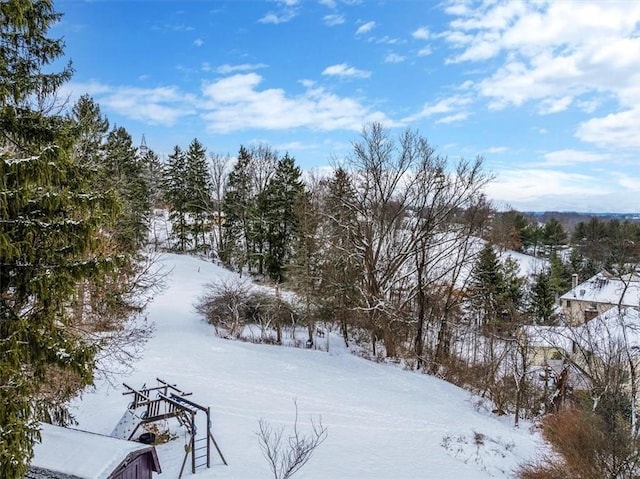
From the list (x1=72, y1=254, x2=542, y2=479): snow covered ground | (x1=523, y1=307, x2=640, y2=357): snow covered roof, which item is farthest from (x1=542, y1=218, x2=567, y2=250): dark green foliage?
(x1=72, y1=254, x2=542, y2=479): snow covered ground

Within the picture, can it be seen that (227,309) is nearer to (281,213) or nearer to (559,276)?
(281,213)

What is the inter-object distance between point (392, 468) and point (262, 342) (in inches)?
501

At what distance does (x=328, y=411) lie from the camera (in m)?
14.1

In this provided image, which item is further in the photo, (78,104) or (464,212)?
(464,212)

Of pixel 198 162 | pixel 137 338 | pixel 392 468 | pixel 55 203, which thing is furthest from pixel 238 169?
pixel 55 203

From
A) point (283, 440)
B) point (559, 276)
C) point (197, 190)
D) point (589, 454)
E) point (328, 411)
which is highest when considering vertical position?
point (197, 190)

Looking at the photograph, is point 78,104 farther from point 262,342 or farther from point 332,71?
point 262,342

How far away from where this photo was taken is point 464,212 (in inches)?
813

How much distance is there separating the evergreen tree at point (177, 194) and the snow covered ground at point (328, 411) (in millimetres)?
→ 19684

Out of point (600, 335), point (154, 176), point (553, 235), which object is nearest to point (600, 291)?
point (553, 235)

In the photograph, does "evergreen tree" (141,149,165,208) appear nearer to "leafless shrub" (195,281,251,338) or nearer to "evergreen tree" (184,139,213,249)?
"evergreen tree" (184,139,213,249)

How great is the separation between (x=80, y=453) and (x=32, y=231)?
3895 millimetres

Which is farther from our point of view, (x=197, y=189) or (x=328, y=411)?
(x=197, y=189)

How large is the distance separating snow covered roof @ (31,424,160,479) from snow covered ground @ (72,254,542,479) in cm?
274
